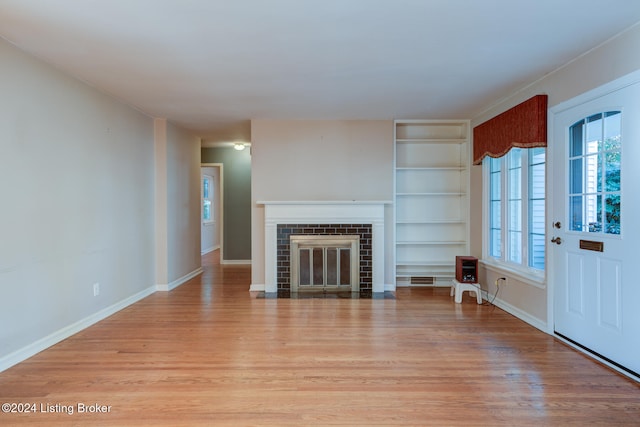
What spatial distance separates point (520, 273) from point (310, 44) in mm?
3053

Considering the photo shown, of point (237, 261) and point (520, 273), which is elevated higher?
point (520, 273)

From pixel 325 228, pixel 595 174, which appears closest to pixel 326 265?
pixel 325 228

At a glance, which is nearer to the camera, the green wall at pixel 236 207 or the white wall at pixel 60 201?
the white wall at pixel 60 201

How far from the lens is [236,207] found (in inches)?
298

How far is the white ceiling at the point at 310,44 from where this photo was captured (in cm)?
224

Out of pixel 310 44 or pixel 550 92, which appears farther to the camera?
pixel 550 92

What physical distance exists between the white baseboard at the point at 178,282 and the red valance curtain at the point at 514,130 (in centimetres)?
443

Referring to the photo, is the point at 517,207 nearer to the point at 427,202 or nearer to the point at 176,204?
the point at 427,202

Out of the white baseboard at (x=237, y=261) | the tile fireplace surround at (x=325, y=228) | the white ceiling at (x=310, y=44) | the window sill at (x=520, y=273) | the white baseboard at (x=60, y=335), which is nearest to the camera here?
the white ceiling at (x=310, y=44)

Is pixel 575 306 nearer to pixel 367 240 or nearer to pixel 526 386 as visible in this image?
pixel 526 386

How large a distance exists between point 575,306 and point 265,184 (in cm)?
372

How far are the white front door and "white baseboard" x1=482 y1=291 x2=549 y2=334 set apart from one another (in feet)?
0.64

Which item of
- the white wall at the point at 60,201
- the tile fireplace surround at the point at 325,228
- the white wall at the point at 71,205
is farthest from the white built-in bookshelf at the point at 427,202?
the white wall at the point at 60,201

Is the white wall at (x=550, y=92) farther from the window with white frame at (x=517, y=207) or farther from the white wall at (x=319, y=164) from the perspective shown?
the white wall at (x=319, y=164)
